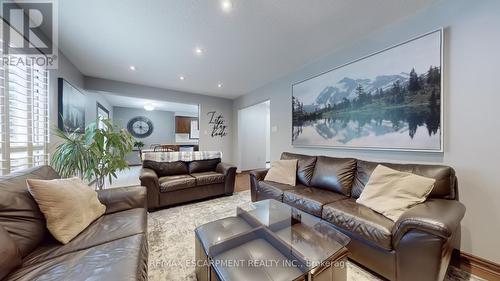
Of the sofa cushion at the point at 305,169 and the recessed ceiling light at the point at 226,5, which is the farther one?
the sofa cushion at the point at 305,169

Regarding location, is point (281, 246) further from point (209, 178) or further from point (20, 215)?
point (209, 178)

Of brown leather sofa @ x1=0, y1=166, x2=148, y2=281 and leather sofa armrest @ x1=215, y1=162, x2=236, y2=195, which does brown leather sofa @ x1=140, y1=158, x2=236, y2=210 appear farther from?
brown leather sofa @ x1=0, y1=166, x2=148, y2=281

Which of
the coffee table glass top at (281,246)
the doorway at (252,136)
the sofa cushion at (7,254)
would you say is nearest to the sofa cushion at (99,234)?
the sofa cushion at (7,254)

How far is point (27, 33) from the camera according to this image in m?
1.92

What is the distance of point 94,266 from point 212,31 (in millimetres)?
2354

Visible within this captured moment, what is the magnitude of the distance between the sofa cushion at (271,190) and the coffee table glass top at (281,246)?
0.68m

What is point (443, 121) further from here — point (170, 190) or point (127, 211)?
point (170, 190)

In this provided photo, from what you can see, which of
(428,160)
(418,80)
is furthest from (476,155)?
(418,80)

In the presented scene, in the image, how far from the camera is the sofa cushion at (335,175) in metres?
2.18

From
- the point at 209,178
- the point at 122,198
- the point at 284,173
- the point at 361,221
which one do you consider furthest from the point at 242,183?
the point at 361,221

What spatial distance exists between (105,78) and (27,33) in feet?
6.70

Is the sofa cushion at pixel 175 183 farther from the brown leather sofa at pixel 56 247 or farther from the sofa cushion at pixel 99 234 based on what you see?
the brown leather sofa at pixel 56 247

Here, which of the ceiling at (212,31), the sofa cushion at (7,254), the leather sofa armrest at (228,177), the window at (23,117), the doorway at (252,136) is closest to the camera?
the sofa cushion at (7,254)

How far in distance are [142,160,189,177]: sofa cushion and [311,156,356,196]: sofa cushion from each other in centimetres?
233
